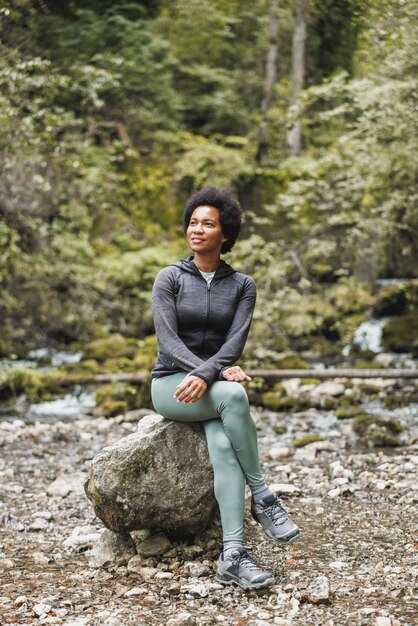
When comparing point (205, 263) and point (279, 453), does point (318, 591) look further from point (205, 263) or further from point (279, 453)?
point (279, 453)

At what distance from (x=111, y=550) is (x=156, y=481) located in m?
0.64

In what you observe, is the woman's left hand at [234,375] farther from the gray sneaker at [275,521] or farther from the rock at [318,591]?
the rock at [318,591]

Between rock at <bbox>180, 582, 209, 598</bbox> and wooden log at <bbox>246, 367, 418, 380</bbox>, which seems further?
wooden log at <bbox>246, 367, 418, 380</bbox>

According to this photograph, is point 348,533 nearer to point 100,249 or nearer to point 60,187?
point 60,187

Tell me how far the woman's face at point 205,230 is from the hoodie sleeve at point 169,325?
27 centimetres

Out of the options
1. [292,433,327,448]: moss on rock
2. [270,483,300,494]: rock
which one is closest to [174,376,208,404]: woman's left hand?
[270,483,300,494]: rock

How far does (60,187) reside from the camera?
16.3m

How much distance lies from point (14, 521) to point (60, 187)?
39.3ft

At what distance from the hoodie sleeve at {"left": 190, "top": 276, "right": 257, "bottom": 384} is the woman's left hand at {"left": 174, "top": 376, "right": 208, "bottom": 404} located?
1.5 inches

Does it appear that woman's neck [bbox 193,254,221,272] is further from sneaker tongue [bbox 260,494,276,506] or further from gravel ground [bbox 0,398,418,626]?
gravel ground [bbox 0,398,418,626]

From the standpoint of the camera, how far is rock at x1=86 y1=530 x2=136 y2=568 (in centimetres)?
452

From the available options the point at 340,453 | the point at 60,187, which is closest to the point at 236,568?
the point at 340,453

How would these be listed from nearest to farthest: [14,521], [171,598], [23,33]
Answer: [171,598] < [14,521] < [23,33]

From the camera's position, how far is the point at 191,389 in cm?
414
